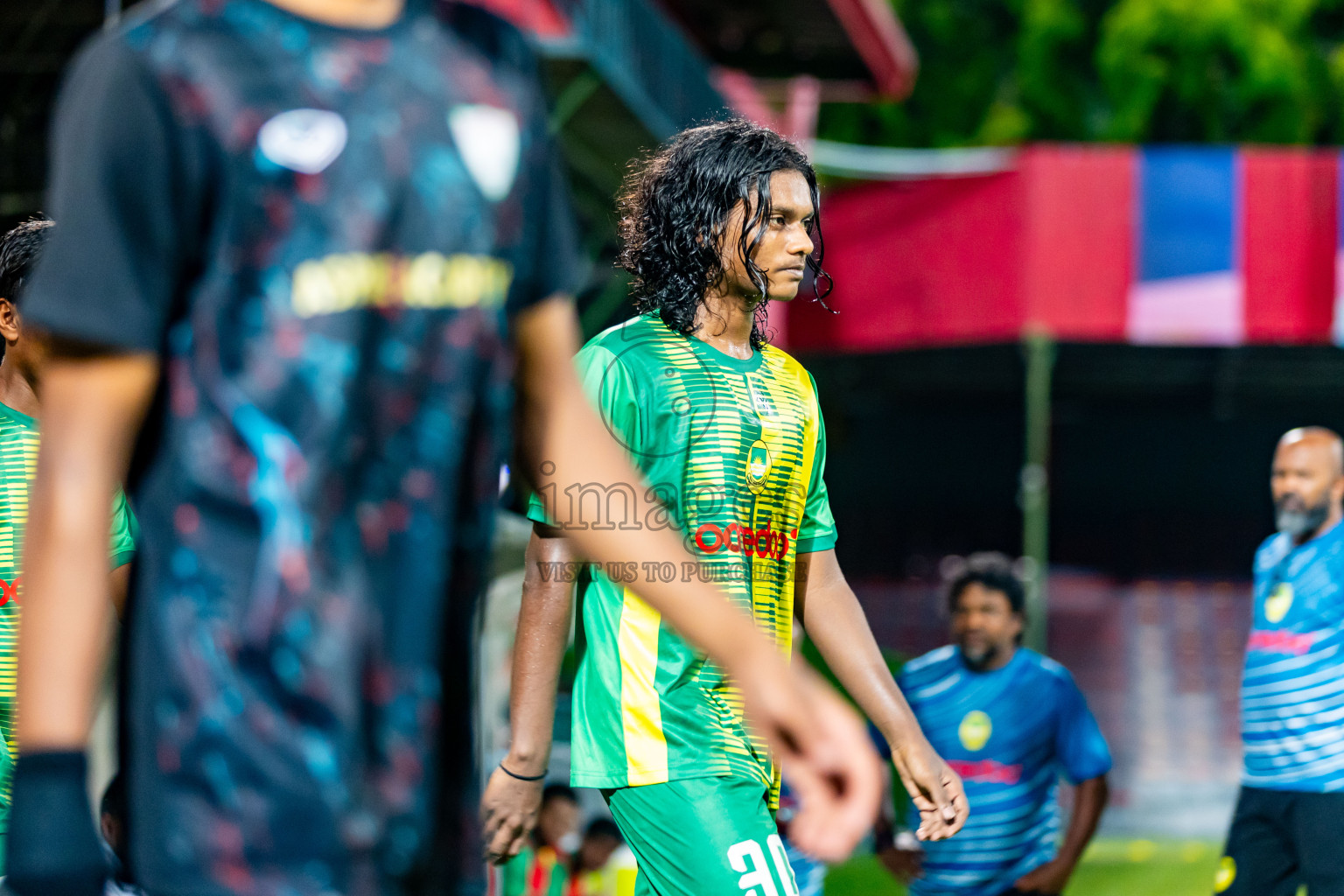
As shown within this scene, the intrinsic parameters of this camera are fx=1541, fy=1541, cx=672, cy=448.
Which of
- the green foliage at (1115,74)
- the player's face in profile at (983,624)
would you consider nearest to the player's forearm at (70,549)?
the player's face in profile at (983,624)

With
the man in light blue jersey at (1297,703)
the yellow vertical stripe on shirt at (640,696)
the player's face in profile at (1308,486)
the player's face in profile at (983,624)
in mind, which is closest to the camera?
the yellow vertical stripe on shirt at (640,696)

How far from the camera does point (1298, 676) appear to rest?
5660 mm

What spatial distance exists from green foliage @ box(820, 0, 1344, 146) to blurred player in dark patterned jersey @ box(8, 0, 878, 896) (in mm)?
25383

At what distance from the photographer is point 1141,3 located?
25.5m

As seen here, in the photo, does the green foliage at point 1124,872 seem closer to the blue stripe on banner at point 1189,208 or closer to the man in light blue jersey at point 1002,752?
the man in light blue jersey at point 1002,752

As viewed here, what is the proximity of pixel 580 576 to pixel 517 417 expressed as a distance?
185 cm

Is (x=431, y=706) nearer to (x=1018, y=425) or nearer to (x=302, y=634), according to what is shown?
(x=302, y=634)

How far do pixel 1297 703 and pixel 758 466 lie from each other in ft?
10.8

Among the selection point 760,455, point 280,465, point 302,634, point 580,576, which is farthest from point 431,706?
point 580,576

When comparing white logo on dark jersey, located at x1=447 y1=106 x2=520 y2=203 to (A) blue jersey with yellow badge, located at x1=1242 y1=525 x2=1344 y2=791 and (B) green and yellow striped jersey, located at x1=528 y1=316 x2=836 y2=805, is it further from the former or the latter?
(A) blue jersey with yellow badge, located at x1=1242 y1=525 x2=1344 y2=791

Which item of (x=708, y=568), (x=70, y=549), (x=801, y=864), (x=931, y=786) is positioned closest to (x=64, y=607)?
(x=70, y=549)

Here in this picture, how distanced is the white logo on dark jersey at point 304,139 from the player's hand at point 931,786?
203cm

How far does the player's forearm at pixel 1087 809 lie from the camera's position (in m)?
5.57

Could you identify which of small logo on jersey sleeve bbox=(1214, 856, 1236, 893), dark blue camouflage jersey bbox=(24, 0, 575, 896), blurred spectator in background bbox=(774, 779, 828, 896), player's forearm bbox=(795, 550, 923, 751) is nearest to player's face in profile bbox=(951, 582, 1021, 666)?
blurred spectator in background bbox=(774, 779, 828, 896)
